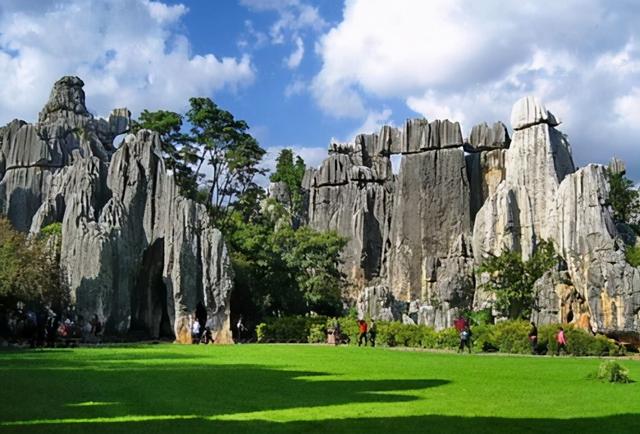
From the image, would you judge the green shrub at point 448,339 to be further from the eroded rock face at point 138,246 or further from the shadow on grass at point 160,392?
the shadow on grass at point 160,392

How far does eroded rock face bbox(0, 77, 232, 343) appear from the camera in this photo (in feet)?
135

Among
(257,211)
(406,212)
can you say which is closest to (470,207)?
(406,212)

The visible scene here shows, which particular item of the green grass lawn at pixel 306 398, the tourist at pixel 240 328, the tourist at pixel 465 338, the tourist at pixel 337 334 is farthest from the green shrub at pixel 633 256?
the green grass lawn at pixel 306 398

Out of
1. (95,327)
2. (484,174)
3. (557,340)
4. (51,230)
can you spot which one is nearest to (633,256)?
(557,340)

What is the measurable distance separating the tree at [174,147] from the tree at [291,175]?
23872mm

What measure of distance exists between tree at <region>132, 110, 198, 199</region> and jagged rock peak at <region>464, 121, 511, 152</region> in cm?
2273

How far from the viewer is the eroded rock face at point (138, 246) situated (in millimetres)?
41094

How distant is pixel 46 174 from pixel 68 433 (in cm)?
5322

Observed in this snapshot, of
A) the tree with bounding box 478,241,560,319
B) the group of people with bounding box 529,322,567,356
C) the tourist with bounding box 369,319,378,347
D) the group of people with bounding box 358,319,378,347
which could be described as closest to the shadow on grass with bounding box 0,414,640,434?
the group of people with bounding box 529,322,567,356

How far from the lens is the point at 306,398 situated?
13.5 m

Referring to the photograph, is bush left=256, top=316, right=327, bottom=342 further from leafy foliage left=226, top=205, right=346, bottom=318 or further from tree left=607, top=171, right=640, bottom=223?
tree left=607, top=171, right=640, bottom=223

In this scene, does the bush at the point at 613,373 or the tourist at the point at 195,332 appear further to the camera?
the tourist at the point at 195,332

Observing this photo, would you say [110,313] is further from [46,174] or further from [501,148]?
[501,148]

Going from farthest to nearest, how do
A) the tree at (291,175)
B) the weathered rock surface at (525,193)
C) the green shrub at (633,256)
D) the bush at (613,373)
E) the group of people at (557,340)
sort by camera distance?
the tree at (291,175), the weathered rock surface at (525,193), the green shrub at (633,256), the group of people at (557,340), the bush at (613,373)
